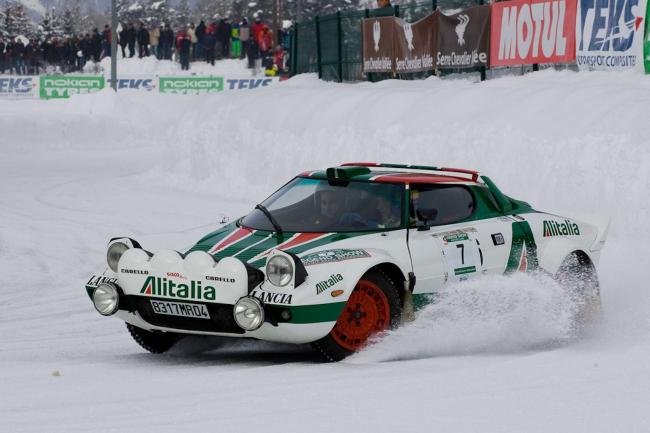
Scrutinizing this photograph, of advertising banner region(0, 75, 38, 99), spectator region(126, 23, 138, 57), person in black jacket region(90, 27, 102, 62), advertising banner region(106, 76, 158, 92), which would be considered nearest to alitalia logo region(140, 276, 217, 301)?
advertising banner region(106, 76, 158, 92)

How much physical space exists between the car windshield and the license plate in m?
1.07

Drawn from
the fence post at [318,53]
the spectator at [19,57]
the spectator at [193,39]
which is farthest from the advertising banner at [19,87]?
the fence post at [318,53]

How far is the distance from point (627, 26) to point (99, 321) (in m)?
9.23

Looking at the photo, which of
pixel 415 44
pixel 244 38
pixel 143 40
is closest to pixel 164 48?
pixel 143 40

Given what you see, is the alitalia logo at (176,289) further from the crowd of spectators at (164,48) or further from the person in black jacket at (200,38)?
the person in black jacket at (200,38)

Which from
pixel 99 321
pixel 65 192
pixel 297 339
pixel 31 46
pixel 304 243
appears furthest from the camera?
pixel 31 46

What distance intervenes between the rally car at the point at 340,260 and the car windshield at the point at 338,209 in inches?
0.4

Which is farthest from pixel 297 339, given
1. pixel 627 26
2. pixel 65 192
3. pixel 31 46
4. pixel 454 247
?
pixel 31 46

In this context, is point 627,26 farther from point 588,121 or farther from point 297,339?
point 297,339

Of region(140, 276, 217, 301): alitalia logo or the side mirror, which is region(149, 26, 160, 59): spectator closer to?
the side mirror

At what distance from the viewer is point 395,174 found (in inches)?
335

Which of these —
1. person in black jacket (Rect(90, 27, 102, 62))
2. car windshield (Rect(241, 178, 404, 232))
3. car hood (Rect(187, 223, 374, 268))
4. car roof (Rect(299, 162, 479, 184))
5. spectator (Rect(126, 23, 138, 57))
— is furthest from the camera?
spectator (Rect(126, 23, 138, 57))

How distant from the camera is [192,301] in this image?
23.6 ft

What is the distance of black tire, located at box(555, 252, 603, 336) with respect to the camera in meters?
8.74
